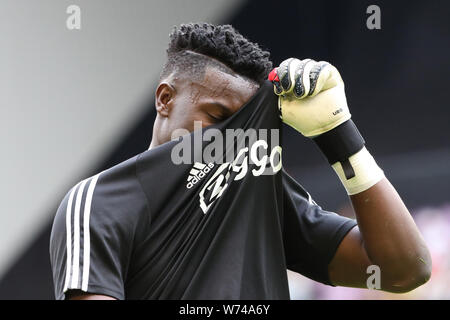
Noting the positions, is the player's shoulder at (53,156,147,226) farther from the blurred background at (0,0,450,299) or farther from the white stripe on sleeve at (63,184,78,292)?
the blurred background at (0,0,450,299)

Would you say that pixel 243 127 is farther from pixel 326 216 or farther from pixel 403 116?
pixel 403 116

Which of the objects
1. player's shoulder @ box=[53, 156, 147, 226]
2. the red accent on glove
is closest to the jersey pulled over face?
the red accent on glove

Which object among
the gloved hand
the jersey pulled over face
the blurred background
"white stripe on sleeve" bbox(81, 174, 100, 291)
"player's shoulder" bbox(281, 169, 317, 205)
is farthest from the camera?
the blurred background

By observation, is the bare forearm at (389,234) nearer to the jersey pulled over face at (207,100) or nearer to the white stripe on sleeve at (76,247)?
the jersey pulled over face at (207,100)

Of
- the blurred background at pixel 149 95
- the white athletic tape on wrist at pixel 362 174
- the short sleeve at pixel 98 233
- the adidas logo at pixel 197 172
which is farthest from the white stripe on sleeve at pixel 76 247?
the blurred background at pixel 149 95

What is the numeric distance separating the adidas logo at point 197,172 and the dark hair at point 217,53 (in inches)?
10.7

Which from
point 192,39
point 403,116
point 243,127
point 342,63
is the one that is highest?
point 192,39

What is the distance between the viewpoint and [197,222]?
4.79 ft

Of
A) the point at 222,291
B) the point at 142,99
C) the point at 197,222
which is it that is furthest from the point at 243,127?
the point at 142,99

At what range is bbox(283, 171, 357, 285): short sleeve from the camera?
169cm

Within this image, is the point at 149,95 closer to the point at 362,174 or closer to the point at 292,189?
the point at 292,189

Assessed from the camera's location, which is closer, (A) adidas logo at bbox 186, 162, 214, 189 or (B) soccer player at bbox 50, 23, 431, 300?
(B) soccer player at bbox 50, 23, 431, 300

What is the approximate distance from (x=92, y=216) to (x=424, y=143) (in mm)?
3036

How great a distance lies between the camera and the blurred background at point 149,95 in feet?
12.7
